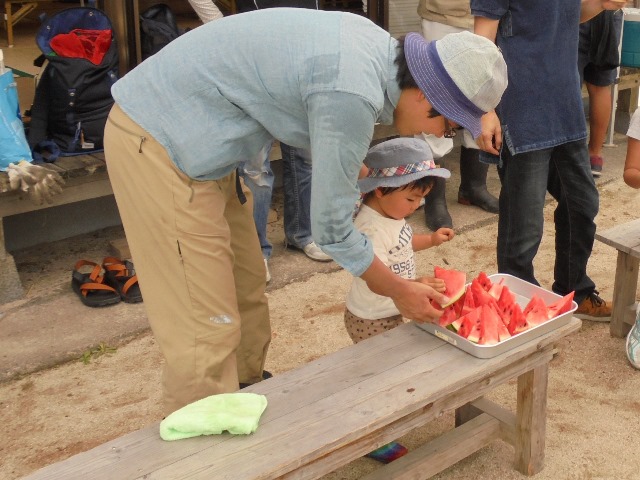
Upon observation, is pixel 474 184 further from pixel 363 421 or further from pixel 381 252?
pixel 363 421

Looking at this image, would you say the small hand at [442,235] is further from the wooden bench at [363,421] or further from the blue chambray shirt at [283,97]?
the blue chambray shirt at [283,97]

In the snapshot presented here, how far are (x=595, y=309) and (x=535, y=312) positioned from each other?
161 centimetres

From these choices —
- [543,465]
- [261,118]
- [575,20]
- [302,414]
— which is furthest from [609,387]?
[261,118]

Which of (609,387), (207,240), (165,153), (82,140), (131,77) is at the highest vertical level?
(131,77)

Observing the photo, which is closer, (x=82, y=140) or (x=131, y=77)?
(x=131, y=77)

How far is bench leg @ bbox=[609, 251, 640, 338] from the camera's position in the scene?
4.27m

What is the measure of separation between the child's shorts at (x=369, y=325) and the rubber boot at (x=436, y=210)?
2.61 meters

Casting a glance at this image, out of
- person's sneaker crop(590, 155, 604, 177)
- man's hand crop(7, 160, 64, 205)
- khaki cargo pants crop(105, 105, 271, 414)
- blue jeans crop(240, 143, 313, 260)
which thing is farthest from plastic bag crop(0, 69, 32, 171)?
person's sneaker crop(590, 155, 604, 177)

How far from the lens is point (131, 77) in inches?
108

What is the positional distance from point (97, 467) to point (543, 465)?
1836 millimetres

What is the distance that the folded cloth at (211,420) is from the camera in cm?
241

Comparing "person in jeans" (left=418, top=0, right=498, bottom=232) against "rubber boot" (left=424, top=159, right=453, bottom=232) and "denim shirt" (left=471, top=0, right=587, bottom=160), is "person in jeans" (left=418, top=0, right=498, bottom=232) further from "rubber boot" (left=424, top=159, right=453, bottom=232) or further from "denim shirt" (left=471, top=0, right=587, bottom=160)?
"denim shirt" (left=471, top=0, right=587, bottom=160)

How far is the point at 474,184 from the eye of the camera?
21.1 ft

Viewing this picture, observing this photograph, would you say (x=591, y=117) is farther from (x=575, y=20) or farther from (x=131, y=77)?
(x=131, y=77)
